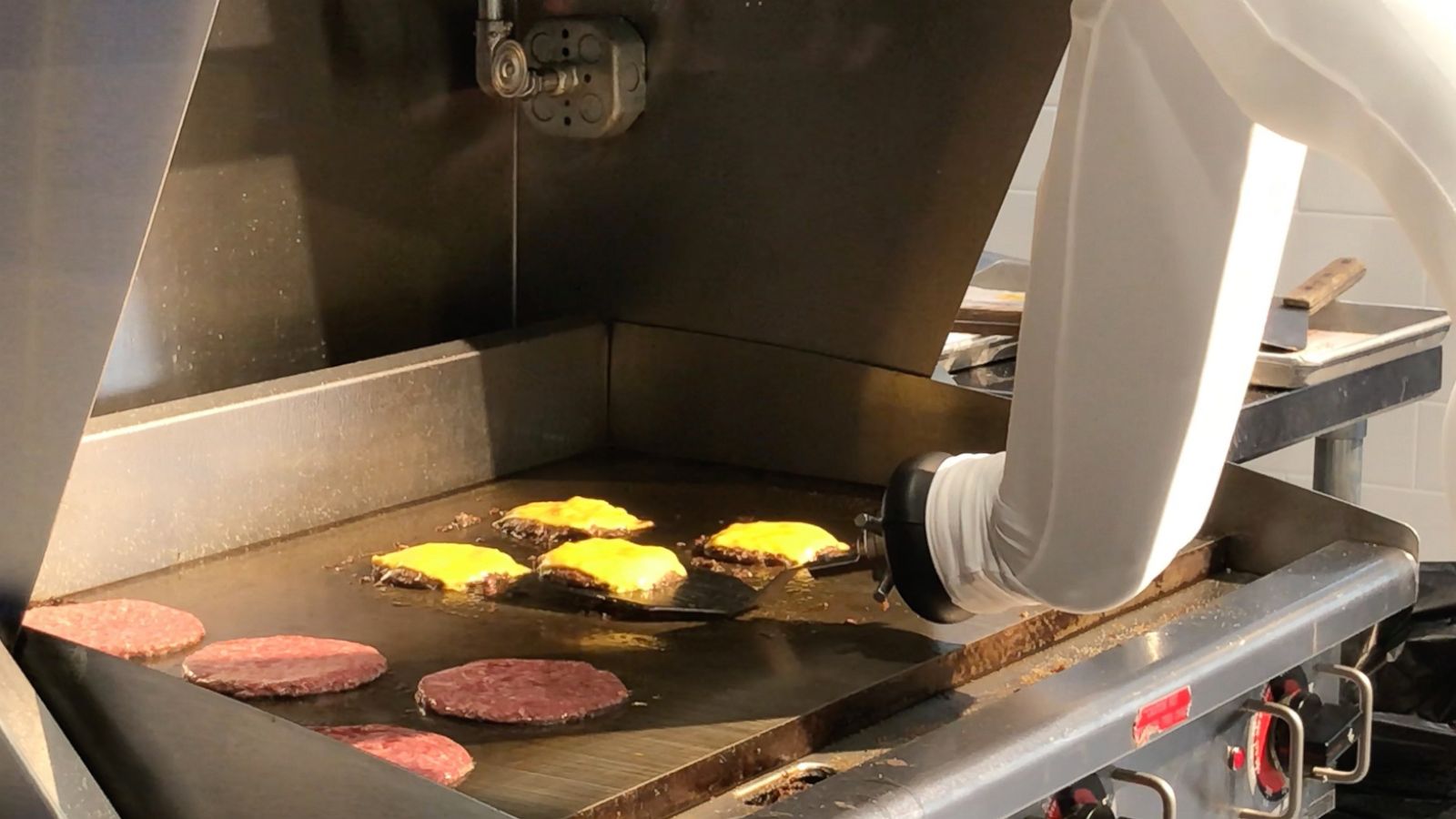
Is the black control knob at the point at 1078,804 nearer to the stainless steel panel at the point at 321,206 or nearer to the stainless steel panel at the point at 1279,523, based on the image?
the stainless steel panel at the point at 1279,523

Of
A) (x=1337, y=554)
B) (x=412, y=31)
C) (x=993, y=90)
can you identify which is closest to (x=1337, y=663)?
(x=1337, y=554)

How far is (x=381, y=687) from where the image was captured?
4.23 ft

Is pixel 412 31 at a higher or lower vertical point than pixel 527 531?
higher

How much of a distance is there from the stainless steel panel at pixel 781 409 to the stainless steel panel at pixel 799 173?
0.9 inches

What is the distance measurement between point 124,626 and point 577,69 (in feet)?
2.88

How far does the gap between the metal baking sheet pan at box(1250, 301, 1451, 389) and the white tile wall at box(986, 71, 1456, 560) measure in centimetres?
73

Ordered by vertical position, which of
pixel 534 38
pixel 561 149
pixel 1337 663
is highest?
pixel 534 38

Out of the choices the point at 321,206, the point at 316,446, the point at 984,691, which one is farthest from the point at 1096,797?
the point at 321,206

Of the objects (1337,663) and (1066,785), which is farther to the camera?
(1337,663)

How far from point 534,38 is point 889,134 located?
0.47m

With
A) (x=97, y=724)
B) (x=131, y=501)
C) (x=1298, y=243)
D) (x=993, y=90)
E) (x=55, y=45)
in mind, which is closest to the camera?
(x=55, y=45)

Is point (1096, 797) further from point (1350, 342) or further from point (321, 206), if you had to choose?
point (321, 206)

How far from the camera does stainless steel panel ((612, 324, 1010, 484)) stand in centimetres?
177

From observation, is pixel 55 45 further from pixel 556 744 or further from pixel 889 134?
pixel 889 134
